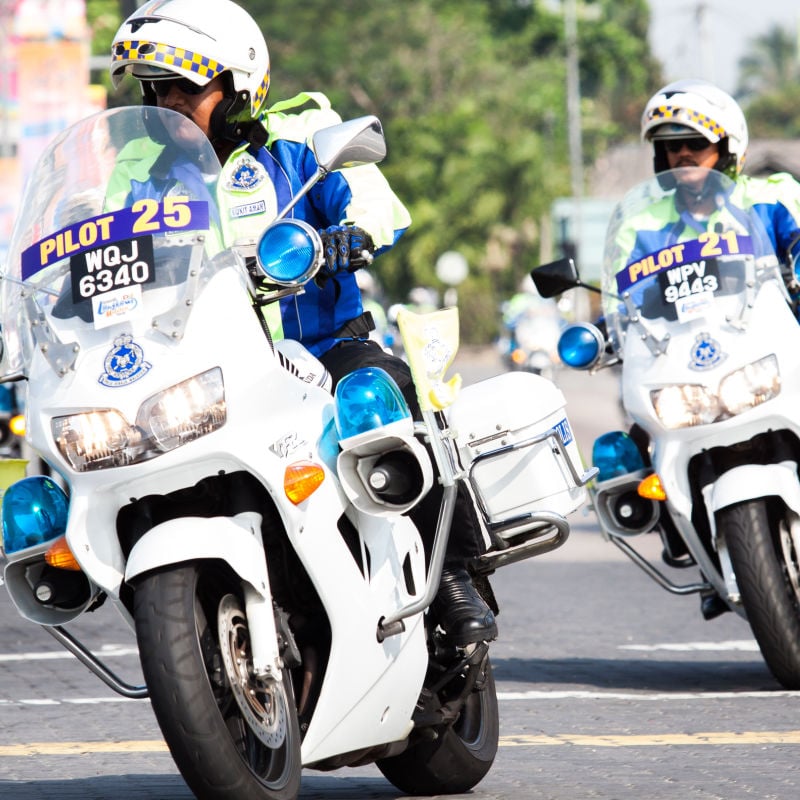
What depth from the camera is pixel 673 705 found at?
701cm

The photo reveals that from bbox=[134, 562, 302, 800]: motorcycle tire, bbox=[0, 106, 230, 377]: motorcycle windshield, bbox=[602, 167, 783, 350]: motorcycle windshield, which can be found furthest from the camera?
bbox=[602, 167, 783, 350]: motorcycle windshield

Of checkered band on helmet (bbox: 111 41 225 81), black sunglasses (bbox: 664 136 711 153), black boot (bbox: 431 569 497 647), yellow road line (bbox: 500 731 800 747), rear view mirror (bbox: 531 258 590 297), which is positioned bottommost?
yellow road line (bbox: 500 731 800 747)

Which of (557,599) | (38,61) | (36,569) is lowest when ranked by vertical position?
(557,599)

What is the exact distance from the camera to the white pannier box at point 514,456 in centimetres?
544

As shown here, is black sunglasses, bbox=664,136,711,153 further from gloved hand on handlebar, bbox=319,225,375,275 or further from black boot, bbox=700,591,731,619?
gloved hand on handlebar, bbox=319,225,375,275

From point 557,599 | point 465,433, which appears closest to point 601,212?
point 557,599

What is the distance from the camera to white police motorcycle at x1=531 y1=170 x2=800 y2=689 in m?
6.93

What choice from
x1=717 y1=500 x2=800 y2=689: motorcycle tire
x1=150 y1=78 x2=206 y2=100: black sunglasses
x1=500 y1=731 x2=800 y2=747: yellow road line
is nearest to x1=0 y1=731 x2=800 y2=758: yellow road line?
x1=500 y1=731 x2=800 y2=747: yellow road line

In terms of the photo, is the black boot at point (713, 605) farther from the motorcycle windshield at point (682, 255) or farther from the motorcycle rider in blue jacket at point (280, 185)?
the motorcycle rider in blue jacket at point (280, 185)

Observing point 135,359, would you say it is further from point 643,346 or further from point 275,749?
point 643,346

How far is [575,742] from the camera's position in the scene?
20.1ft

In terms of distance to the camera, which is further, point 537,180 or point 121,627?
point 537,180

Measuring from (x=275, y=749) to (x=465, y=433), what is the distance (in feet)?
4.42

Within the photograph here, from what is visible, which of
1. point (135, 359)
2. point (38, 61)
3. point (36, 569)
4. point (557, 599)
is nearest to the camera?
point (135, 359)
